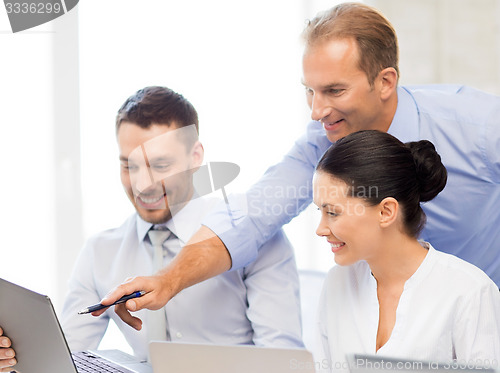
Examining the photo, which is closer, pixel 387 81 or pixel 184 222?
pixel 387 81

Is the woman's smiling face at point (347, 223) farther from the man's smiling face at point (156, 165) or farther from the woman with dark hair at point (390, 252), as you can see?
the man's smiling face at point (156, 165)

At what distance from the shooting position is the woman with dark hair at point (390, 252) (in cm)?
117

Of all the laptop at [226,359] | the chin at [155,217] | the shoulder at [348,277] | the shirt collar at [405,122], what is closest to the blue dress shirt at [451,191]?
the shirt collar at [405,122]

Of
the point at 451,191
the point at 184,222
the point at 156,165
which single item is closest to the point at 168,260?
the point at 184,222

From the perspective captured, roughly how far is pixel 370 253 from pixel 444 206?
33 cm

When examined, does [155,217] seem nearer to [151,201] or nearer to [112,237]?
[151,201]

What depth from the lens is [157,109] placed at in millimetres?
1570

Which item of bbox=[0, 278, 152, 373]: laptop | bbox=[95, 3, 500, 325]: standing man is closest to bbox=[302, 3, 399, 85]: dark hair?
bbox=[95, 3, 500, 325]: standing man

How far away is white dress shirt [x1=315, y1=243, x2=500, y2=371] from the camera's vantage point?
113 centimetres

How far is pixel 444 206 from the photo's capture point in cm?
149

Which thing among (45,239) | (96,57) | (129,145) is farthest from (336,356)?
(96,57)

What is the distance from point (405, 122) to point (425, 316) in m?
0.50

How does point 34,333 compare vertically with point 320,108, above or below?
below

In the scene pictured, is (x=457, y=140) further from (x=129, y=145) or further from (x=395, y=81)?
(x=129, y=145)
